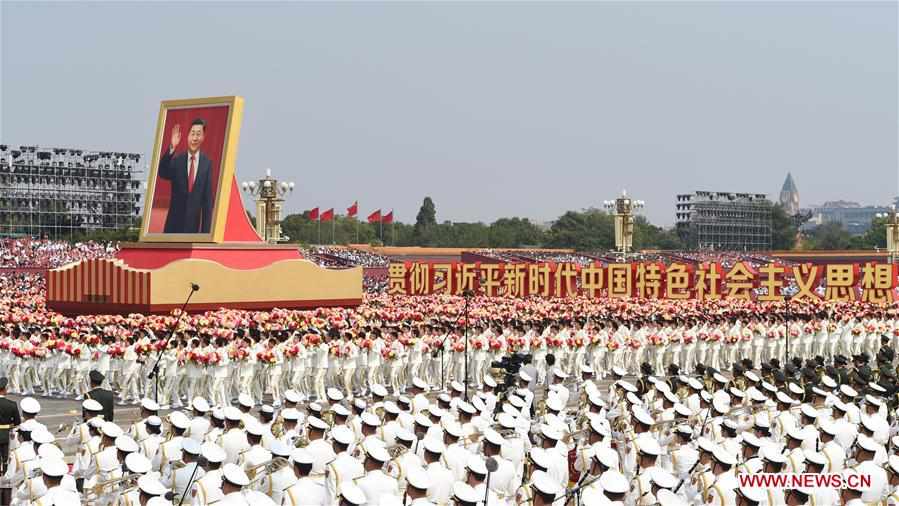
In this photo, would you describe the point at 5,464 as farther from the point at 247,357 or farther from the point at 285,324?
the point at 285,324

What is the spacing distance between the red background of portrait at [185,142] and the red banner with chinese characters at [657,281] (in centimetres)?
939

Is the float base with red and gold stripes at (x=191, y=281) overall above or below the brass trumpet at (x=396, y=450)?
above

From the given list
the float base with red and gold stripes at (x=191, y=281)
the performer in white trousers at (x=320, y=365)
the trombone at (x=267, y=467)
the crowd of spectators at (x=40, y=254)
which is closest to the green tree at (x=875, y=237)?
the crowd of spectators at (x=40, y=254)

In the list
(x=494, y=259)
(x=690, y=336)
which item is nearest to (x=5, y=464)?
(x=690, y=336)

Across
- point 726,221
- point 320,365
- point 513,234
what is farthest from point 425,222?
point 320,365

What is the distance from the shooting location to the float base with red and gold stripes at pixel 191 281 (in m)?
30.4

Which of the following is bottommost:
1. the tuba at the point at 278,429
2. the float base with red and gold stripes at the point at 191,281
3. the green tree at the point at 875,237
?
the tuba at the point at 278,429

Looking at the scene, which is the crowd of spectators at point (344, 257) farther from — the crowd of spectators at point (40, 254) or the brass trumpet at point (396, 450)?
the brass trumpet at point (396, 450)

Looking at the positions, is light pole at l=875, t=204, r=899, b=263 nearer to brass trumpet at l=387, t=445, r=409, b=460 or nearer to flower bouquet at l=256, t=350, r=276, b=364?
flower bouquet at l=256, t=350, r=276, b=364

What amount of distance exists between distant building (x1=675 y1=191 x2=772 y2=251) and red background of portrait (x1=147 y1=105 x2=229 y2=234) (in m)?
99.2

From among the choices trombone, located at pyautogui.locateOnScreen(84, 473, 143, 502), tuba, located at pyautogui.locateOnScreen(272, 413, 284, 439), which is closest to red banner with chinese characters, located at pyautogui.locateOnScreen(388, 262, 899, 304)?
tuba, located at pyautogui.locateOnScreen(272, 413, 284, 439)

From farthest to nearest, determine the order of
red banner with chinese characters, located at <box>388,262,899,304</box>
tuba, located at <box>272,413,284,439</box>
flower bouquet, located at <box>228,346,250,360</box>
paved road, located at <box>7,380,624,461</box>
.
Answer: red banner with chinese characters, located at <box>388,262,899,304</box>
flower bouquet, located at <box>228,346,250,360</box>
paved road, located at <box>7,380,624,461</box>
tuba, located at <box>272,413,284,439</box>

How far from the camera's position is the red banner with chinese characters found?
127 feet

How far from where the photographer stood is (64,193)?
336 feet
